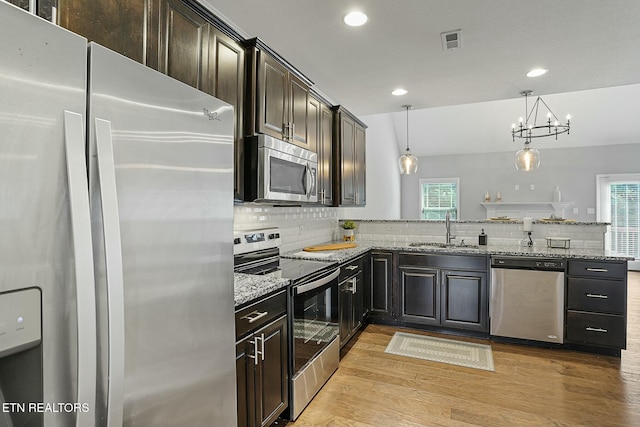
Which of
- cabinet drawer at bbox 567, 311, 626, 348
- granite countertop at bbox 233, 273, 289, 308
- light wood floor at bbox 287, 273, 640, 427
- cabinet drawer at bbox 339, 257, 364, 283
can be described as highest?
granite countertop at bbox 233, 273, 289, 308

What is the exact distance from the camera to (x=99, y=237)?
832 mm

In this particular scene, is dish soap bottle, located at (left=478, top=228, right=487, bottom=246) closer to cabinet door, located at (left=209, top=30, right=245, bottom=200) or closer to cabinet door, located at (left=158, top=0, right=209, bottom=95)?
cabinet door, located at (left=209, top=30, right=245, bottom=200)

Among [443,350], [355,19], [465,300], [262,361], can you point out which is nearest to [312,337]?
[262,361]

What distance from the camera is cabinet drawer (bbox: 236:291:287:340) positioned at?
159cm

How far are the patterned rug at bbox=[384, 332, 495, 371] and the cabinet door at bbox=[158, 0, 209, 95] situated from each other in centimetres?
273

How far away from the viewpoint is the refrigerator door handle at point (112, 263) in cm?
84

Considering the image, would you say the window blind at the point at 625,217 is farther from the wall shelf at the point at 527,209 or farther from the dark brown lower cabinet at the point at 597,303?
the dark brown lower cabinet at the point at 597,303

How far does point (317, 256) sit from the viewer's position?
301 centimetres

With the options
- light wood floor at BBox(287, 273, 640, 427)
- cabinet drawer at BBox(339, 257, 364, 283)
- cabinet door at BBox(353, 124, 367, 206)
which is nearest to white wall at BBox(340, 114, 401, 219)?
cabinet door at BBox(353, 124, 367, 206)

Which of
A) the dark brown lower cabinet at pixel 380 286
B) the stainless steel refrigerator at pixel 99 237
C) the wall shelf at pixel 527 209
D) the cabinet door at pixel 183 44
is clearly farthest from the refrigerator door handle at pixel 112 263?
the wall shelf at pixel 527 209

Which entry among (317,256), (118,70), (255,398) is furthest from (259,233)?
(118,70)

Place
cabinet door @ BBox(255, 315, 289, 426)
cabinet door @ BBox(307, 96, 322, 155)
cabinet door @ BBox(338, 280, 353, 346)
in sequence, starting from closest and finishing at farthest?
cabinet door @ BBox(255, 315, 289, 426) < cabinet door @ BBox(338, 280, 353, 346) < cabinet door @ BBox(307, 96, 322, 155)

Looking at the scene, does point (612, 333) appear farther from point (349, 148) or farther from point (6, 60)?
point (6, 60)

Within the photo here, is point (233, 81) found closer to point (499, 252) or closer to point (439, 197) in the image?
point (499, 252)
